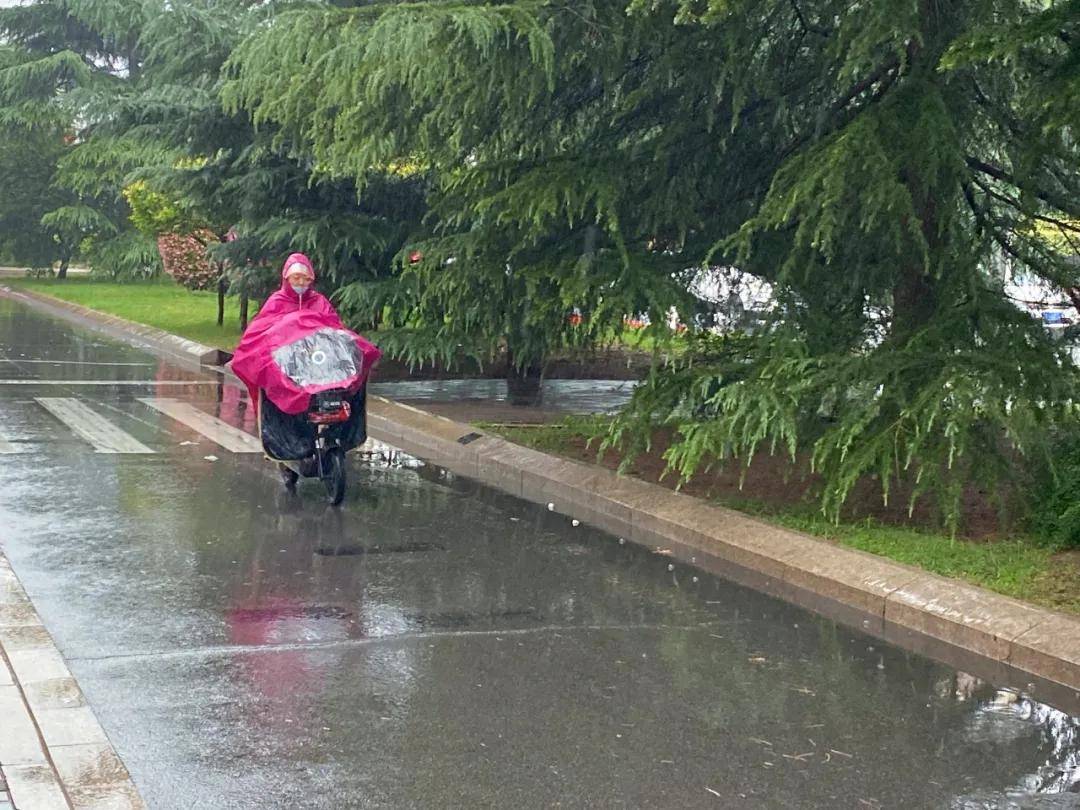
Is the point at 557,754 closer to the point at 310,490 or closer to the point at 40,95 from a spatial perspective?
the point at 310,490

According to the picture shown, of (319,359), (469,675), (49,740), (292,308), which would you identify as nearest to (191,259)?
(292,308)

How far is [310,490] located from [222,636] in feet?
15.1

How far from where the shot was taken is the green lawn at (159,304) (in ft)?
92.1

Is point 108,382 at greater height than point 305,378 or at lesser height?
lesser

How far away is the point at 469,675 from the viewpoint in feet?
22.5

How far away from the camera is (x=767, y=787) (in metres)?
5.54

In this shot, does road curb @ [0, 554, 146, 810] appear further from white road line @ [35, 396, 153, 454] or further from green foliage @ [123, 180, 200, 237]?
green foliage @ [123, 180, 200, 237]

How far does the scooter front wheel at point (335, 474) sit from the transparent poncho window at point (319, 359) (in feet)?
1.99

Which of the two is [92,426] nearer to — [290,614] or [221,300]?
[290,614]

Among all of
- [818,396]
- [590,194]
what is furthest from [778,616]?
[590,194]

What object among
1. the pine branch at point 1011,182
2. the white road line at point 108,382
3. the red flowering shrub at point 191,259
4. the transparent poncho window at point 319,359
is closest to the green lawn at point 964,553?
the pine branch at point 1011,182

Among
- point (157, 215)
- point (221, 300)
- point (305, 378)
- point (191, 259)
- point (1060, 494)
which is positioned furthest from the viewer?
point (191, 259)

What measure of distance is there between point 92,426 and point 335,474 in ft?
16.2

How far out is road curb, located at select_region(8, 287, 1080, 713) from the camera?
7242 mm
